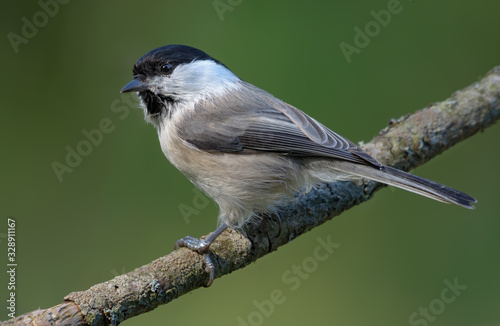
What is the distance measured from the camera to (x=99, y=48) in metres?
3.33

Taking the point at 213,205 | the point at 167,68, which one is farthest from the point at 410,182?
the point at 213,205

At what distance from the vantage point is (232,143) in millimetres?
2221

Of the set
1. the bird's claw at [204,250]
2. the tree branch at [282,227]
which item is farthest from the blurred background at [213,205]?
the bird's claw at [204,250]

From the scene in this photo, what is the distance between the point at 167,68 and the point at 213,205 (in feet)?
3.74

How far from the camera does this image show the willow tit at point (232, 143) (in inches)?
86.4

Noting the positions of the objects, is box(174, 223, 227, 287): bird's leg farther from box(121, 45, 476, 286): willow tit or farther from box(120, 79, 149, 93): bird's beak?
box(120, 79, 149, 93): bird's beak

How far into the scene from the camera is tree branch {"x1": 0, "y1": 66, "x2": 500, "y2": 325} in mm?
1566

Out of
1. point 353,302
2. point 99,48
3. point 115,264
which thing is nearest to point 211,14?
point 99,48

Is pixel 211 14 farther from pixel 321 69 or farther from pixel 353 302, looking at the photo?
pixel 353 302

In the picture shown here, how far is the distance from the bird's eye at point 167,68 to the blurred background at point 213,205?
0.88 metres

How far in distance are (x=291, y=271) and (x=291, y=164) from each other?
3.04 feet

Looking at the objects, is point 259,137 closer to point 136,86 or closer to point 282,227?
point 282,227

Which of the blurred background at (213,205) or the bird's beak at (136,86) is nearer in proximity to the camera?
the bird's beak at (136,86)

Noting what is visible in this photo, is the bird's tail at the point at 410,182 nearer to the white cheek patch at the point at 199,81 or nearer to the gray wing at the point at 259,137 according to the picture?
the gray wing at the point at 259,137
